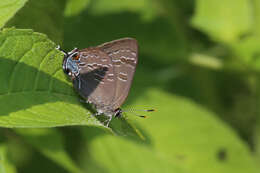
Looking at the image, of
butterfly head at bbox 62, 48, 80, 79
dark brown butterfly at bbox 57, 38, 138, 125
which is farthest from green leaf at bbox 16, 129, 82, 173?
butterfly head at bbox 62, 48, 80, 79

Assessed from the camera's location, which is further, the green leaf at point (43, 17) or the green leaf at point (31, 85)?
the green leaf at point (43, 17)

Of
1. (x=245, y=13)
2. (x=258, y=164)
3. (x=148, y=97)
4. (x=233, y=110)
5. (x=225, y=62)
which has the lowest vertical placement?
(x=258, y=164)

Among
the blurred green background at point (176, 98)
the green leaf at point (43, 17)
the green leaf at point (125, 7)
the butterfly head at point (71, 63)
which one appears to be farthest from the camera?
the green leaf at point (125, 7)

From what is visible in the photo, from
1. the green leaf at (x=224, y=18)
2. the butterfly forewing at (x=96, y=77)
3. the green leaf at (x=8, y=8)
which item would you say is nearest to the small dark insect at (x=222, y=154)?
the green leaf at (x=224, y=18)

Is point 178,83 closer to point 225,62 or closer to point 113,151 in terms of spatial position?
point 225,62

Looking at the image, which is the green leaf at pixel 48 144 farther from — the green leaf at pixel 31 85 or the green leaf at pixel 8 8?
the green leaf at pixel 8 8

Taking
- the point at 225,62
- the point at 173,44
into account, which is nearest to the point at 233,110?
the point at 225,62
